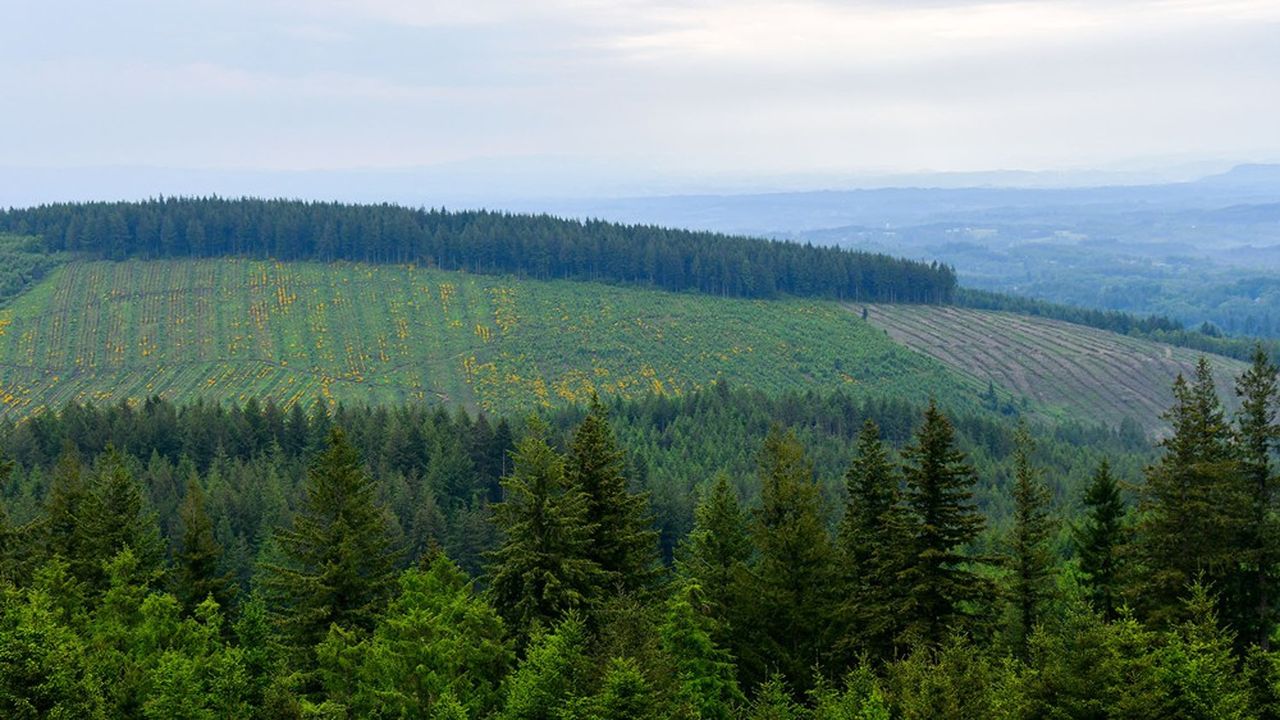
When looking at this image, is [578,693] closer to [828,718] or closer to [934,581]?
[828,718]

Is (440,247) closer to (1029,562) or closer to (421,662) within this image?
(421,662)

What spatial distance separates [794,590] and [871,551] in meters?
2.63

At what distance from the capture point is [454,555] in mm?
70750

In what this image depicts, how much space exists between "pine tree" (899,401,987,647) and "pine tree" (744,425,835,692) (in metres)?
3.34

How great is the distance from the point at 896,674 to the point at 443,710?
34.9 feet

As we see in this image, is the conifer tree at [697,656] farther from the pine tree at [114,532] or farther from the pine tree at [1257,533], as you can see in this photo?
the pine tree at [114,532]

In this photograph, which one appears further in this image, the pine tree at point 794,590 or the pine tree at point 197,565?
the pine tree at point 197,565

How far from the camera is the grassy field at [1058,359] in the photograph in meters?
152

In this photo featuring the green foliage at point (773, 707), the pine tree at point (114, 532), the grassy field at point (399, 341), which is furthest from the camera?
the grassy field at point (399, 341)

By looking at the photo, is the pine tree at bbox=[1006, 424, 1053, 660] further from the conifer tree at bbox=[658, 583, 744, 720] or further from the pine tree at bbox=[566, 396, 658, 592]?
the pine tree at bbox=[566, 396, 658, 592]

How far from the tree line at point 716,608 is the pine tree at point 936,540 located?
0.09 metres

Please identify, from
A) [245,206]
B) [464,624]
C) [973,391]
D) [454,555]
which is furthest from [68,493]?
[245,206]

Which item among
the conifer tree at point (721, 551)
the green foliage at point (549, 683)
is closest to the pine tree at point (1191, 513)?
the conifer tree at point (721, 551)

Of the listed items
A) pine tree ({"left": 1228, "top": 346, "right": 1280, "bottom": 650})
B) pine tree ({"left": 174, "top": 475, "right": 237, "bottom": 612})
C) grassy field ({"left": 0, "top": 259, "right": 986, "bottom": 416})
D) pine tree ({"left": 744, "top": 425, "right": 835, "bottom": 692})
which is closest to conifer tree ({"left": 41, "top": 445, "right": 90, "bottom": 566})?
pine tree ({"left": 174, "top": 475, "right": 237, "bottom": 612})
